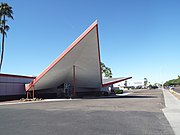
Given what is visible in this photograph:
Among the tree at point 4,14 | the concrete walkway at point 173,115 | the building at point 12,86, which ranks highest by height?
the tree at point 4,14

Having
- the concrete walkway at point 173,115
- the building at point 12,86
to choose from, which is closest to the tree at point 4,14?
the building at point 12,86

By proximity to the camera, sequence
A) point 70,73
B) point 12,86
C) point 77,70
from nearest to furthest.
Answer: point 12,86
point 77,70
point 70,73

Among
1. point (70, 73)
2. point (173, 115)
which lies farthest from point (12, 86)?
point (173, 115)

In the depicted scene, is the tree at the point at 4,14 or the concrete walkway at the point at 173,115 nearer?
the concrete walkway at the point at 173,115

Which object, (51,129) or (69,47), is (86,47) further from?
(51,129)

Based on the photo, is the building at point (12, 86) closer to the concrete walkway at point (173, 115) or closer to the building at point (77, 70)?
the building at point (77, 70)

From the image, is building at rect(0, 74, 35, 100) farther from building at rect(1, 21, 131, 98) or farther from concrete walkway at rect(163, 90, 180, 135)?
concrete walkway at rect(163, 90, 180, 135)

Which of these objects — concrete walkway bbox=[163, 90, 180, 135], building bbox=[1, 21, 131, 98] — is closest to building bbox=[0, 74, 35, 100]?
building bbox=[1, 21, 131, 98]

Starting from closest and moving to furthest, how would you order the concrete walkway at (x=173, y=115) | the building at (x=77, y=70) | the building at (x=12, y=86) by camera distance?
1. the concrete walkway at (x=173, y=115)
2. the building at (x=77, y=70)
3. the building at (x=12, y=86)

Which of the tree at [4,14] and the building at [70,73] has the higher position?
the tree at [4,14]

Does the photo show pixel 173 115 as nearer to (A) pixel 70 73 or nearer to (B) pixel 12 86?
(B) pixel 12 86

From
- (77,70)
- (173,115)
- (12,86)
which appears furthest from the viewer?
(77,70)

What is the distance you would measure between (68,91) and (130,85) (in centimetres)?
8482

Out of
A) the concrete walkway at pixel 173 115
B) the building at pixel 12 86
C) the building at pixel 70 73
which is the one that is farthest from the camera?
the building at pixel 12 86
